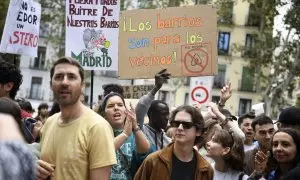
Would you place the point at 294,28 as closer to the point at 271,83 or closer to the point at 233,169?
the point at 271,83

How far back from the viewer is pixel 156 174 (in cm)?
463

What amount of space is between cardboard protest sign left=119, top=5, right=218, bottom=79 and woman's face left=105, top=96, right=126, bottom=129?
197cm

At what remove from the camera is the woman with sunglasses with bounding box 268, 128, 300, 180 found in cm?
477

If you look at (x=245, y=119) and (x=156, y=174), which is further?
(x=245, y=119)

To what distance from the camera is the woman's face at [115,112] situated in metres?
5.48

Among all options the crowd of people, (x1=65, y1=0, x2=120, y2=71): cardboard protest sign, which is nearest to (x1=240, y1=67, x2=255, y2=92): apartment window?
(x1=65, y1=0, x2=120, y2=71): cardboard protest sign

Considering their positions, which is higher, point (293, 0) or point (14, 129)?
point (293, 0)

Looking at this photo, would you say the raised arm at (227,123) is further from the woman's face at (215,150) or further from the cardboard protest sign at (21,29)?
the cardboard protest sign at (21,29)

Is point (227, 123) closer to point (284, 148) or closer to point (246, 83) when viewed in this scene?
point (284, 148)

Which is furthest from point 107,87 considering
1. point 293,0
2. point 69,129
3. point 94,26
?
point 293,0

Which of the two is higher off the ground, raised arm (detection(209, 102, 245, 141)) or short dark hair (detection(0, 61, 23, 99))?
short dark hair (detection(0, 61, 23, 99))

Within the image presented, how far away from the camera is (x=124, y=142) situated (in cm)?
530

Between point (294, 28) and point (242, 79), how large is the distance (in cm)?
2704

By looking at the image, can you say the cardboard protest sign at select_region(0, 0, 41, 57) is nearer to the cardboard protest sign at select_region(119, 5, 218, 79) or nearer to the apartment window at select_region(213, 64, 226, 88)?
the cardboard protest sign at select_region(119, 5, 218, 79)
